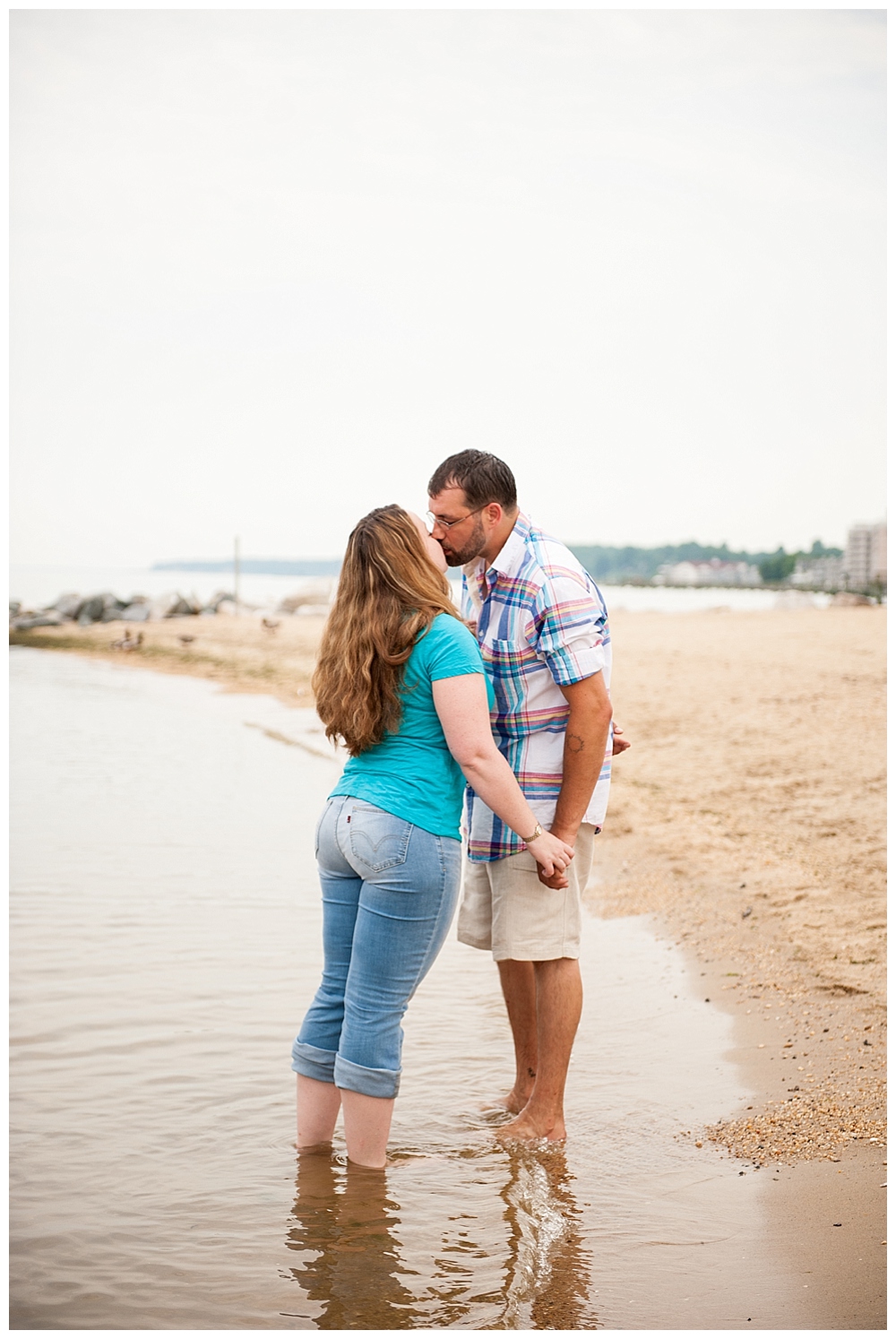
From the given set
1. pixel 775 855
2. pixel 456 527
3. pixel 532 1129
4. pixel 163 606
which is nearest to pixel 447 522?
pixel 456 527

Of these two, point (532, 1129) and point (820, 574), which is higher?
point (820, 574)

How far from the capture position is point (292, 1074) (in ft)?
14.2

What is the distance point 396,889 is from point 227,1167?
127cm

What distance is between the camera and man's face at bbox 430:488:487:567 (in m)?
3.37

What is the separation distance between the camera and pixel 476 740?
298 cm

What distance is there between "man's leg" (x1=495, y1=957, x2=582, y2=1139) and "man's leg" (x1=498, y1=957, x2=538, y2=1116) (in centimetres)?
14

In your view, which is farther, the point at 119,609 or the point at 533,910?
the point at 119,609

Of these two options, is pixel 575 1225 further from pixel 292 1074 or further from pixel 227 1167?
pixel 292 1074

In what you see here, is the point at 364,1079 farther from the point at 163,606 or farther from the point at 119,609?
the point at 119,609

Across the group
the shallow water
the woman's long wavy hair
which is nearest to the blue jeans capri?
the woman's long wavy hair

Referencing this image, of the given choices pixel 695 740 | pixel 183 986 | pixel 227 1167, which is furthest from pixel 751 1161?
pixel 695 740

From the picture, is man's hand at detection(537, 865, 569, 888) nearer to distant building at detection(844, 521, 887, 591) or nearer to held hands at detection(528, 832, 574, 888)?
held hands at detection(528, 832, 574, 888)

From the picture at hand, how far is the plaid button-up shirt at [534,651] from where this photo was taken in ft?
10.9

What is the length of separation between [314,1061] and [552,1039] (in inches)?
29.4
